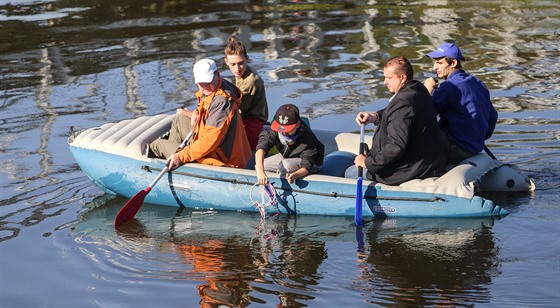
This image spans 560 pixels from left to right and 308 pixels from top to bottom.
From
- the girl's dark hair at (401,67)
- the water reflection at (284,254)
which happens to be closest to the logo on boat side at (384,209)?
the water reflection at (284,254)

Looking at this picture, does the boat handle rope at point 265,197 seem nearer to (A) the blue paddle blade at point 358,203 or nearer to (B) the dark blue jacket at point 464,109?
(A) the blue paddle blade at point 358,203

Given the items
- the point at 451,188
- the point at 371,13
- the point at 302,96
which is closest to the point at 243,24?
the point at 371,13

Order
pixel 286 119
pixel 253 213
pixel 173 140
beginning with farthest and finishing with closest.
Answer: pixel 173 140, pixel 253 213, pixel 286 119

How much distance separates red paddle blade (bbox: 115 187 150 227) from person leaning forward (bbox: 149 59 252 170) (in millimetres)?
361

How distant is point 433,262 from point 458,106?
69.6 inches

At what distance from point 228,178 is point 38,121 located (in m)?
4.08

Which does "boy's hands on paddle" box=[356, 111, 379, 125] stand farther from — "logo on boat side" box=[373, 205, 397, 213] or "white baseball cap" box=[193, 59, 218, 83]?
"white baseball cap" box=[193, 59, 218, 83]

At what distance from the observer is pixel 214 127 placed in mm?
8953

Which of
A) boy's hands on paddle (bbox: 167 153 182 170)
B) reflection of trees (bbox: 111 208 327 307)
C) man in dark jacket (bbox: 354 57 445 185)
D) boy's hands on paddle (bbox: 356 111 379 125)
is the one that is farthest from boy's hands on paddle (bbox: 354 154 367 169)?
boy's hands on paddle (bbox: 167 153 182 170)

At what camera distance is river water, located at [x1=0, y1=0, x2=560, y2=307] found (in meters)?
7.49

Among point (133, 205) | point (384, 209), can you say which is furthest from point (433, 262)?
point (133, 205)

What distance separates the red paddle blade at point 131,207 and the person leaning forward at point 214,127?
14.2 inches

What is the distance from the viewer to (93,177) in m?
9.58

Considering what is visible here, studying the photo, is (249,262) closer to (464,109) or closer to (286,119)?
(286,119)
